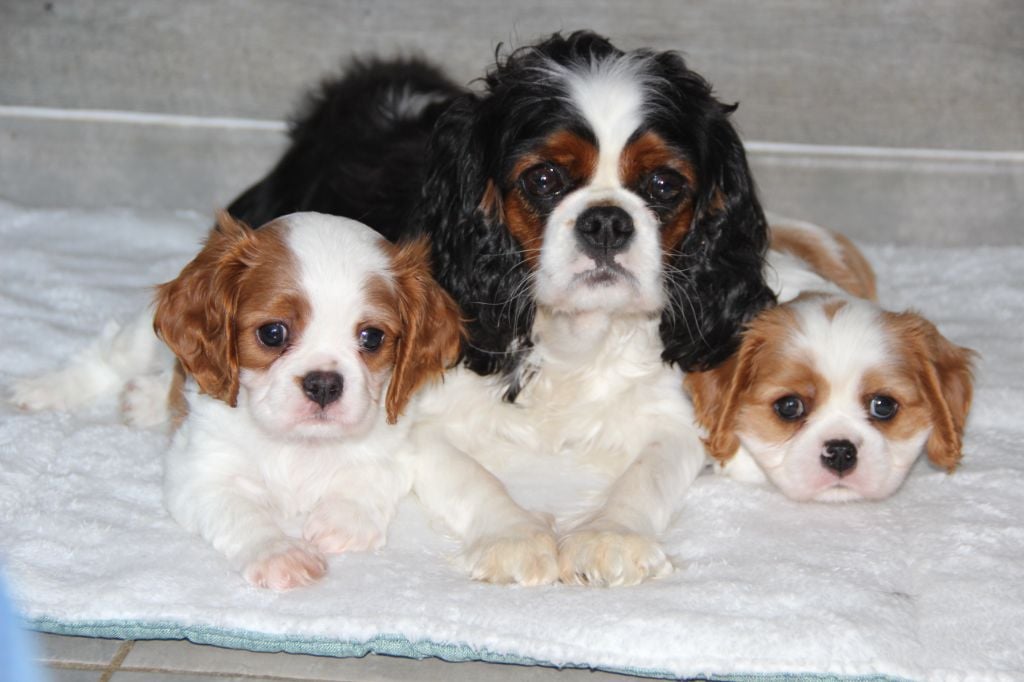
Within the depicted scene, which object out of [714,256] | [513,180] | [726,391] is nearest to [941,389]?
Answer: [726,391]

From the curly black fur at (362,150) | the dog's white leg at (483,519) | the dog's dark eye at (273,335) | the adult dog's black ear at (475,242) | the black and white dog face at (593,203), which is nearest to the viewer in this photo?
the dog's white leg at (483,519)

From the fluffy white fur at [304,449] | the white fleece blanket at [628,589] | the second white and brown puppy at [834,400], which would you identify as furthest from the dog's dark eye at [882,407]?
the fluffy white fur at [304,449]

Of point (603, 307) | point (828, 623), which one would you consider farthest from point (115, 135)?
point (828, 623)

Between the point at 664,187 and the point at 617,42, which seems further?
the point at 617,42

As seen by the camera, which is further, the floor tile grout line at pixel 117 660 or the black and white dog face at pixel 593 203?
the black and white dog face at pixel 593 203

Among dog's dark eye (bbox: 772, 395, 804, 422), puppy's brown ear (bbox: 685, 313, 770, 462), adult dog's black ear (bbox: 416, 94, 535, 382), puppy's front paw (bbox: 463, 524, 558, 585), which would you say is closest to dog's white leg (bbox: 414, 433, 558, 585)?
puppy's front paw (bbox: 463, 524, 558, 585)

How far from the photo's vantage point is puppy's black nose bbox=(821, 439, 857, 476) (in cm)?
344

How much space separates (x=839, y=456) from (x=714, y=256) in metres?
0.63

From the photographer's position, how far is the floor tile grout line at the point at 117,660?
280 centimetres

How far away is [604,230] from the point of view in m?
3.26

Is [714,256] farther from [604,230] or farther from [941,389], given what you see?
[941,389]

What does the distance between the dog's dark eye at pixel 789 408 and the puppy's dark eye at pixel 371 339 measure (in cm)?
106

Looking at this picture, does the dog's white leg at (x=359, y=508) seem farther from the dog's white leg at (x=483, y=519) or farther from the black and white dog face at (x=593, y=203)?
the black and white dog face at (x=593, y=203)

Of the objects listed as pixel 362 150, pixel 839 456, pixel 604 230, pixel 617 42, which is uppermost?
pixel 604 230
